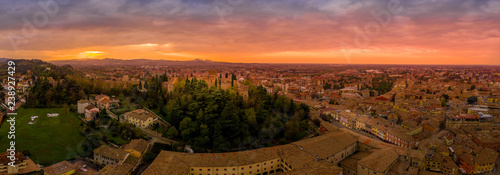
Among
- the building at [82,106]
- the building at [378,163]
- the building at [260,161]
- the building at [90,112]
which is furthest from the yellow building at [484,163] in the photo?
the building at [82,106]

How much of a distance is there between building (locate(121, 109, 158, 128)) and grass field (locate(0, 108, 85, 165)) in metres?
4.06

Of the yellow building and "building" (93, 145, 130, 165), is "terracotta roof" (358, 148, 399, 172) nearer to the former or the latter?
the yellow building

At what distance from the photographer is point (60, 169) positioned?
15922mm

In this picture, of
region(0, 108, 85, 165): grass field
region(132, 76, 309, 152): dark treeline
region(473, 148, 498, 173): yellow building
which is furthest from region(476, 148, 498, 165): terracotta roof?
region(0, 108, 85, 165): grass field

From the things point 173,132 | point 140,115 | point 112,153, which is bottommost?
point 112,153

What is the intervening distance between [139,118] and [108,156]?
6774 mm

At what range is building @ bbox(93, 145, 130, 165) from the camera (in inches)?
698

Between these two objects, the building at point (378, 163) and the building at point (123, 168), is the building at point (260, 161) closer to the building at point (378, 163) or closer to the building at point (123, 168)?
the building at point (123, 168)

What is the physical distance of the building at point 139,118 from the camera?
79.9ft

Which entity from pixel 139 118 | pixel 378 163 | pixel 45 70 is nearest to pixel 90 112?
pixel 139 118

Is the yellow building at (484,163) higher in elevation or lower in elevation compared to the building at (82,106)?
lower

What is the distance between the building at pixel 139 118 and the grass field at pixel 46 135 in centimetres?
406

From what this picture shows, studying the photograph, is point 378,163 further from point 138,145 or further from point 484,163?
point 138,145

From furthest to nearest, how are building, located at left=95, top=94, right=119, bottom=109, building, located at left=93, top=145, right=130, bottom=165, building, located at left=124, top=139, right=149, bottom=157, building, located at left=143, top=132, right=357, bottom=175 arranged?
building, located at left=95, top=94, right=119, bottom=109 → building, located at left=124, top=139, right=149, bottom=157 → building, located at left=93, top=145, right=130, bottom=165 → building, located at left=143, top=132, right=357, bottom=175
